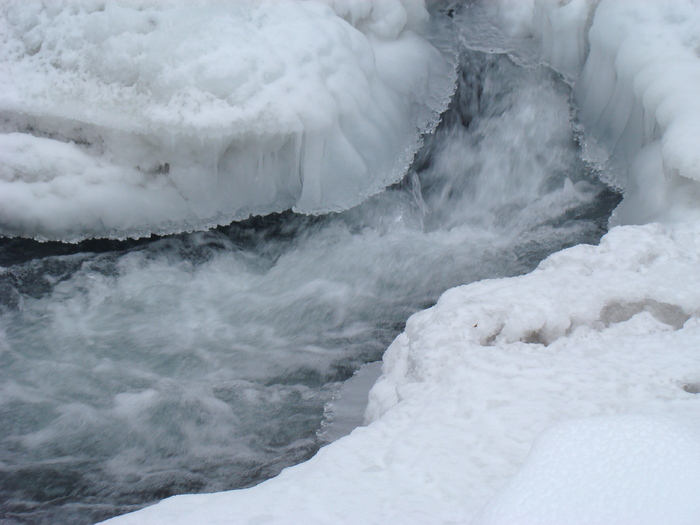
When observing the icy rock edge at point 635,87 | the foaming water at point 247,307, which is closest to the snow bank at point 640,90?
the icy rock edge at point 635,87

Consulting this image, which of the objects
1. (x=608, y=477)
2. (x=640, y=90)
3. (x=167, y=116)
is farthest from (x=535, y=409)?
(x=640, y=90)

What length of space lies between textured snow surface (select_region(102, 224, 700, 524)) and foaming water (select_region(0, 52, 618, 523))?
0.78 meters

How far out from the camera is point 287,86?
11.0 feet

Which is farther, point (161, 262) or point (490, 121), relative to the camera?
point (490, 121)

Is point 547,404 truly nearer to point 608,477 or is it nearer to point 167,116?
point 608,477

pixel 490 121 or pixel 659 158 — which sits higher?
pixel 659 158

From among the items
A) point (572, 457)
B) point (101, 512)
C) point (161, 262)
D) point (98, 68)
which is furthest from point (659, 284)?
point (98, 68)

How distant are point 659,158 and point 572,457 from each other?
8.07 feet

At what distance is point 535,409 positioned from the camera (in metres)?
1.64

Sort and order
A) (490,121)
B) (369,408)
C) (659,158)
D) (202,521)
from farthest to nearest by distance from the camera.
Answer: (490,121) < (659,158) < (369,408) < (202,521)

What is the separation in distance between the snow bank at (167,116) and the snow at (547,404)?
147 cm

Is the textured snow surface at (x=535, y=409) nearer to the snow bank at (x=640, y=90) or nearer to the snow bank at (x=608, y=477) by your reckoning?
the snow bank at (x=608, y=477)

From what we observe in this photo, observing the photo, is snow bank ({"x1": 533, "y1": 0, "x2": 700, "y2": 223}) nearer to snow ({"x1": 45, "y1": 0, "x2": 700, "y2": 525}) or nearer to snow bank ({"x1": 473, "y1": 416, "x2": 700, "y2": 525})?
snow ({"x1": 45, "y1": 0, "x2": 700, "y2": 525})

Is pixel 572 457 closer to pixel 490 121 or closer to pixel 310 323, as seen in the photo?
pixel 310 323
